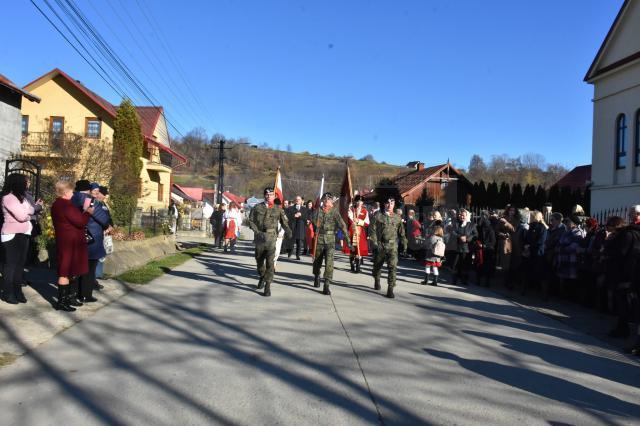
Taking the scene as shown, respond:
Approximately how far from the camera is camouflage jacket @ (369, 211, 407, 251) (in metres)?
11.4

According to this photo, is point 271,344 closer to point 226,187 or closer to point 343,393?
point 343,393

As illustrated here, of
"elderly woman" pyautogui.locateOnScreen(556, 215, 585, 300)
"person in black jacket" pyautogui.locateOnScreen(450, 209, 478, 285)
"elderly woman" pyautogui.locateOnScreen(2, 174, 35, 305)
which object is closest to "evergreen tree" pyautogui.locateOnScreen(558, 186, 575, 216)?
"person in black jacket" pyautogui.locateOnScreen(450, 209, 478, 285)

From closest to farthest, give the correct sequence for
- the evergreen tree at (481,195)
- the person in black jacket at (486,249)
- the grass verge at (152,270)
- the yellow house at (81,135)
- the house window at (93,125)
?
1. the grass verge at (152,270)
2. the person in black jacket at (486,249)
3. the yellow house at (81,135)
4. the evergreen tree at (481,195)
5. the house window at (93,125)

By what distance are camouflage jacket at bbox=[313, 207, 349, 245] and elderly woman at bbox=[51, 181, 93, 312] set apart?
4693mm

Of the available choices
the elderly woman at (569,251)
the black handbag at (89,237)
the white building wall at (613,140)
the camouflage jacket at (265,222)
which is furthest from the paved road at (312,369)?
the white building wall at (613,140)

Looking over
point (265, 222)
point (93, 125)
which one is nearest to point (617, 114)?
point (265, 222)

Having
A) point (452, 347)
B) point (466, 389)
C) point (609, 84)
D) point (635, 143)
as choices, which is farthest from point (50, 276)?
point (609, 84)

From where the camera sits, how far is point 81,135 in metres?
28.0

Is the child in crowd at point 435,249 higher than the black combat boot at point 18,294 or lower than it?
higher

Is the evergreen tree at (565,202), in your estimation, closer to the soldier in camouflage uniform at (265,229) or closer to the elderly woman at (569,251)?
the elderly woman at (569,251)

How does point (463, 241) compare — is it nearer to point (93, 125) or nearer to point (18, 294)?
point (18, 294)

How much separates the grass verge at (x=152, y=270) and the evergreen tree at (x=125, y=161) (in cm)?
902

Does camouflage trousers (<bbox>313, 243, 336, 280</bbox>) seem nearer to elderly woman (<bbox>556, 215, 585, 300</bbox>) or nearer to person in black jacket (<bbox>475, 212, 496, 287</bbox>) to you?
person in black jacket (<bbox>475, 212, 496, 287</bbox>)

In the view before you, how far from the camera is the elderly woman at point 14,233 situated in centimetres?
779
